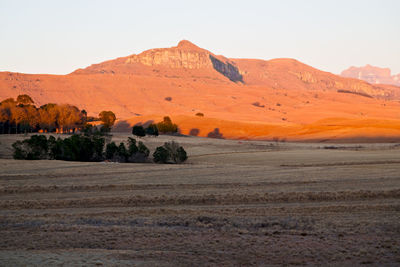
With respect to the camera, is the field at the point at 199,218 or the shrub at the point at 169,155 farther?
the shrub at the point at 169,155

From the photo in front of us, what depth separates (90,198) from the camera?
2145 cm

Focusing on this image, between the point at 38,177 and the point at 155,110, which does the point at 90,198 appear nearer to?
the point at 38,177

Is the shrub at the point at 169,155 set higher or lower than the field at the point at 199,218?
higher

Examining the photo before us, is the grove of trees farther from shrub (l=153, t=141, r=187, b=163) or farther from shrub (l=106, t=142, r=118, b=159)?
shrub (l=153, t=141, r=187, b=163)

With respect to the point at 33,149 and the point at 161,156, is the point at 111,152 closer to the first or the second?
the point at 161,156

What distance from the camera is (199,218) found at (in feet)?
55.0

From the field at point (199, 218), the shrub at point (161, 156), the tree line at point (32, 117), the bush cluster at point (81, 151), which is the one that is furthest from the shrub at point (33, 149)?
the tree line at point (32, 117)

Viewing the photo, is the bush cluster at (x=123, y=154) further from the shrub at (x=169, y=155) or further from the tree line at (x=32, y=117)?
the tree line at (x=32, y=117)

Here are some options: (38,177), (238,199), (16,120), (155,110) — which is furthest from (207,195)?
(155,110)

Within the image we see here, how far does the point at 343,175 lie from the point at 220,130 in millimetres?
79746

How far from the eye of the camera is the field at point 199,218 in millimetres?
12102

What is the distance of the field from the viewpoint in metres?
12.1

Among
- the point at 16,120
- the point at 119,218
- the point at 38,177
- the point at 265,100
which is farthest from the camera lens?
the point at 265,100

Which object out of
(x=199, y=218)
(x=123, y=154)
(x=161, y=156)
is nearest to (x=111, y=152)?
(x=123, y=154)
